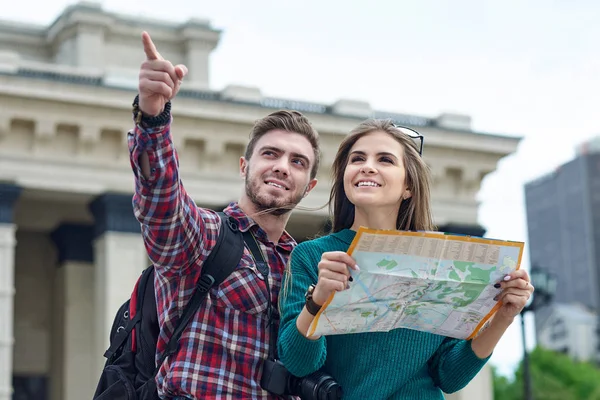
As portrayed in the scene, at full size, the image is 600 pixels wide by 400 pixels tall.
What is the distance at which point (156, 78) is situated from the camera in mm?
4117

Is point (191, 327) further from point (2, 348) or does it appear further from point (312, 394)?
point (2, 348)

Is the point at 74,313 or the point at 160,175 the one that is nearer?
the point at 160,175

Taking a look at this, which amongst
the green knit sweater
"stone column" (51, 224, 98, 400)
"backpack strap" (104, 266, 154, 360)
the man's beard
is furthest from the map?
"stone column" (51, 224, 98, 400)

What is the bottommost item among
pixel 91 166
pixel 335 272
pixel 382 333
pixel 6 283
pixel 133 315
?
pixel 382 333

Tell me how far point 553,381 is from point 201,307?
54.0m

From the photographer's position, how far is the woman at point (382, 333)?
439 cm

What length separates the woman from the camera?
4.39m

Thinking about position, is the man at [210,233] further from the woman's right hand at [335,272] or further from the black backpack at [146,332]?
the woman's right hand at [335,272]

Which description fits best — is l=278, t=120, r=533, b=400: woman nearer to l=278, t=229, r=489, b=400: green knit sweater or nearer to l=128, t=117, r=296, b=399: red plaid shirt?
l=278, t=229, r=489, b=400: green knit sweater

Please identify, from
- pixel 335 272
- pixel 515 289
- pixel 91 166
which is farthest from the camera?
pixel 91 166

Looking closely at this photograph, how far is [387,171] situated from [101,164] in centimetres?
1875

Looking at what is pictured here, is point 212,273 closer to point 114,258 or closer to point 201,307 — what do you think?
point 201,307

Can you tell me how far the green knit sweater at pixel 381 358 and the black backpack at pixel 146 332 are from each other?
29cm

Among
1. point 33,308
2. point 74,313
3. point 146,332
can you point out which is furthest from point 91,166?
point 146,332
